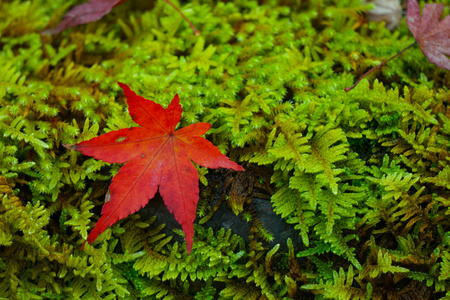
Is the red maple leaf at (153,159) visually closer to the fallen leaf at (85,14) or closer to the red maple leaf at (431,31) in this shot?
the fallen leaf at (85,14)

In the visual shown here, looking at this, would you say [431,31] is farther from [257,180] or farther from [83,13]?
[83,13]

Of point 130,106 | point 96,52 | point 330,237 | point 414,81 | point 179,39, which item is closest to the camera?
point 130,106

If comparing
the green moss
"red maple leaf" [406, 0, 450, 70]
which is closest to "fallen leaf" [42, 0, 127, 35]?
the green moss

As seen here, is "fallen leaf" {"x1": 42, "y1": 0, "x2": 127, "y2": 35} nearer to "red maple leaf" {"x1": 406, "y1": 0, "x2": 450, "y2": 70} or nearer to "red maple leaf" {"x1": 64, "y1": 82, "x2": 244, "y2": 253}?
"red maple leaf" {"x1": 64, "y1": 82, "x2": 244, "y2": 253}

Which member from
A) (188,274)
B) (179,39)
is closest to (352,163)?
(188,274)

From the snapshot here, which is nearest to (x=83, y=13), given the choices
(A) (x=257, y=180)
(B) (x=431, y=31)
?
(A) (x=257, y=180)

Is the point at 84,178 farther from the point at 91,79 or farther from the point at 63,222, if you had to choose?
the point at 91,79

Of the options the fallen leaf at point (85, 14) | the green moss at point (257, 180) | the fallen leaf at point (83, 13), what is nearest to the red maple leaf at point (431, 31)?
the green moss at point (257, 180)
